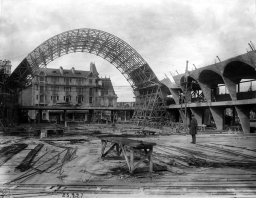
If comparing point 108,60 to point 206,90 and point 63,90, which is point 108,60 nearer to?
point 206,90

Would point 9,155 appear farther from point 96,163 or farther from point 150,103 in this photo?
point 150,103

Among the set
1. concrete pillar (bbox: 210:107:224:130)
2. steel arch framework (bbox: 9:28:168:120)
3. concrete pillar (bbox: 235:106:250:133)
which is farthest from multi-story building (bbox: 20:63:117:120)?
concrete pillar (bbox: 235:106:250:133)

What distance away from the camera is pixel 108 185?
710cm

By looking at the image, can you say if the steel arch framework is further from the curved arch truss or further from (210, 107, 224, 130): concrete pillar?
(210, 107, 224, 130): concrete pillar

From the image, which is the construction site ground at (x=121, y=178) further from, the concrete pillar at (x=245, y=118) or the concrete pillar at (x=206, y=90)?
the concrete pillar at (x=206, y=90)

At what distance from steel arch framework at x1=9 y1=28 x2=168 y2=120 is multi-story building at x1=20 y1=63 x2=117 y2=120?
2377cm

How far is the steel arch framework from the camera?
38.0m

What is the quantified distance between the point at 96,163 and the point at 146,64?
3359 centimetres

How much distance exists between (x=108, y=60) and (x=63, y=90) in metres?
26.9

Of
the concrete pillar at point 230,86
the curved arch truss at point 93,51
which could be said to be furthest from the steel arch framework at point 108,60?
the concrete pillar at point 230,86

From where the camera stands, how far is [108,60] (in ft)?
149

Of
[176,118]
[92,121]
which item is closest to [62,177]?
[176,118]

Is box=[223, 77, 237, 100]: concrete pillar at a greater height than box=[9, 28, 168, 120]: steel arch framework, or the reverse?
box=[9, 28, 168, 120]: steel arch framework

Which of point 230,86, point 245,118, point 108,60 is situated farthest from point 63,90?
point 245,118
